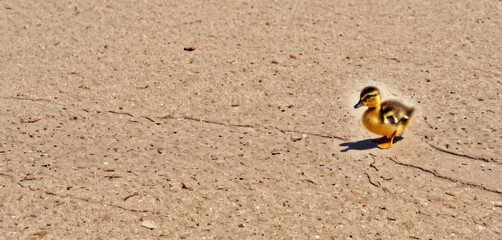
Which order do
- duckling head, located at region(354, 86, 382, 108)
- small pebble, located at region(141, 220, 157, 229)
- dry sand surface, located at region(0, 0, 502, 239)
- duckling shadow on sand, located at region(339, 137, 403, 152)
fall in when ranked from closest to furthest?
small pebble, located at region(141, 220, 157, 229), dry sand surface, located at region(0, 0, 502, 239), duckling head, located at region(354, 86, 382, 108), duckling shadow on sand, located at region(339, 137, 403, 152)

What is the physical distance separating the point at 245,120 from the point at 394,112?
3.96 ft

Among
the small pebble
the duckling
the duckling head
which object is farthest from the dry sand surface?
the duckling head

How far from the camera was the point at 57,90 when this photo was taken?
7180 mm

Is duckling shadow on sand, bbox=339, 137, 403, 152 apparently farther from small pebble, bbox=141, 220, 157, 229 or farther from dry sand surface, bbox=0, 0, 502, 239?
small pebble, bbox=141, 220, 157, 229

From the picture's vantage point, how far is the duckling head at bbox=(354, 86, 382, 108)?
5977 millimetres

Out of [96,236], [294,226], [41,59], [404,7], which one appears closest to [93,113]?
[41,59]

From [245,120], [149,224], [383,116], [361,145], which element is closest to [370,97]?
[383,116]

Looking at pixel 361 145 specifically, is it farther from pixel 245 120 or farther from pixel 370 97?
pixel 245 120

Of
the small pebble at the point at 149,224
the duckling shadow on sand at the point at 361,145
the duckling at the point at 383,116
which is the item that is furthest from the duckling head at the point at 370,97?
the small pebble at the point at 149,224

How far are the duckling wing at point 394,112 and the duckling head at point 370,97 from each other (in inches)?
2.9

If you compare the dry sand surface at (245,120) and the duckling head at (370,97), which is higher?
the duckling head at (370,97)

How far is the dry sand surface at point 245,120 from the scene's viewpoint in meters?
5.33

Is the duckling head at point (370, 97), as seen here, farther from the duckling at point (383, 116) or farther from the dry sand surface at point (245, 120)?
the dry sand surface at point (245, 120)

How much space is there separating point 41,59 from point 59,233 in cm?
304
